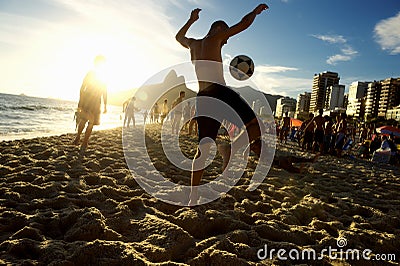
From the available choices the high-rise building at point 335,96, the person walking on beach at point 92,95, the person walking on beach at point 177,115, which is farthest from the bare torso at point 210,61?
the high-rise building at point 335,96

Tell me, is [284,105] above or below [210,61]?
above

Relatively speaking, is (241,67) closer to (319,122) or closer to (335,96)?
(319,122)

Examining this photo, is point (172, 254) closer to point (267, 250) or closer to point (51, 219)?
point (267, 250)

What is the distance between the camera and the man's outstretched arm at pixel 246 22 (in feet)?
8.71

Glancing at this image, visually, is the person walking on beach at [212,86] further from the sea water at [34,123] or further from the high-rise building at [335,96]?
the high-rise building at [335,96]

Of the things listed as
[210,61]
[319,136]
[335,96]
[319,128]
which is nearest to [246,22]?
[210,61]

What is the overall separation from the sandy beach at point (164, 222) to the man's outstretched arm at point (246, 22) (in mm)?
1788

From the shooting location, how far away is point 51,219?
84.0 inches

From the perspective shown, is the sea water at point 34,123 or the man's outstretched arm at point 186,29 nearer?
the man's outstretched arm at point 186,29

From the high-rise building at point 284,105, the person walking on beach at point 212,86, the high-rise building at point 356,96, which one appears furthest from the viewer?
the high-rise building at point 284,105

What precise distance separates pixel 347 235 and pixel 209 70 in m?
1.98

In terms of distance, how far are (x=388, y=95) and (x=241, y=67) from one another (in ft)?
459

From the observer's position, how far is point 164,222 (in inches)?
86.7

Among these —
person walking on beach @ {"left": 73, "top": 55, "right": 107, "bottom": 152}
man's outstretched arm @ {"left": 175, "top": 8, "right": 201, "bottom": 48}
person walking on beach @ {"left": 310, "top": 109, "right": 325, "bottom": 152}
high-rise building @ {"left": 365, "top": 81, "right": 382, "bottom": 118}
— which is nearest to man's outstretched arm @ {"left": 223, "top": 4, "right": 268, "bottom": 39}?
man's outstretched arm @ {"left": 175, "top": 8, "right": 201, "bottom": 48}
